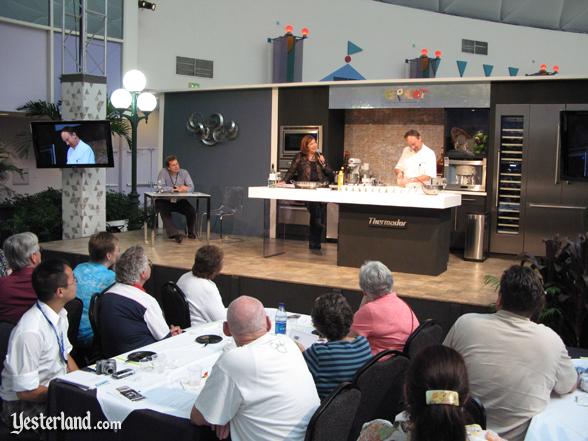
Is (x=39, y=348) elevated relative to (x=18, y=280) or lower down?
lower down

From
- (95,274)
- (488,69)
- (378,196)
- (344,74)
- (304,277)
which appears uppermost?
(488,69)

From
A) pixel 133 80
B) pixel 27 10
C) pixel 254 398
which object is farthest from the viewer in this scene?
pixel 27 10

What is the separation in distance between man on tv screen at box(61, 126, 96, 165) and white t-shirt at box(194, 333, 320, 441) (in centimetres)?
679

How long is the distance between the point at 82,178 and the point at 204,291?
5.39 metres

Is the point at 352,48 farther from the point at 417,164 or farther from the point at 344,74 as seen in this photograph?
the point at 417,164

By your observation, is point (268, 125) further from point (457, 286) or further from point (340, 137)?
point (457, 286)

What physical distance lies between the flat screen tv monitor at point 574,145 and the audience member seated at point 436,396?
4.05 metres

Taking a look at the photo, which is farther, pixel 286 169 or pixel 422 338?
pixel 286 169

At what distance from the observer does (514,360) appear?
278 centimetres

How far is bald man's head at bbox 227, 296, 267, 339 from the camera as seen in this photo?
264 centimetres

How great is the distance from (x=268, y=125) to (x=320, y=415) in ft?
26.3

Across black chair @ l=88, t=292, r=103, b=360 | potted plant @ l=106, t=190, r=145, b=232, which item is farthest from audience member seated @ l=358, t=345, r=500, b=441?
potted plant @ l=106, t=190, r=145, b=232

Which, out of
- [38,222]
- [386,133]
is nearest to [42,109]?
[38,222]

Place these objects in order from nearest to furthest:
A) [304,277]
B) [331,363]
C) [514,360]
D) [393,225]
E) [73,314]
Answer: [514,360] < [331,363] < [73,314] < [304,277] < [393,225]
